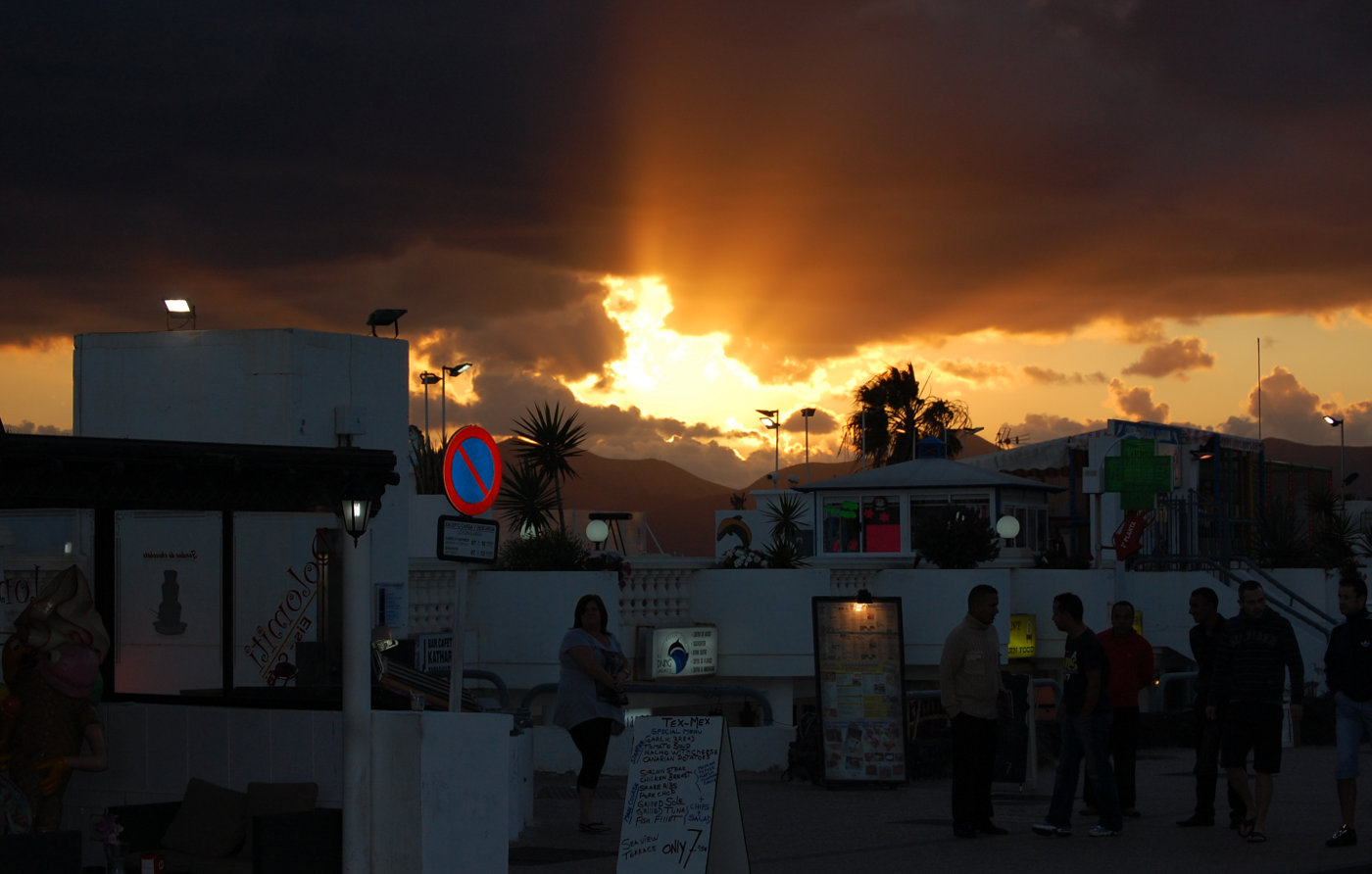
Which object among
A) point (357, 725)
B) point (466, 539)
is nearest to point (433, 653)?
point (466, 539)


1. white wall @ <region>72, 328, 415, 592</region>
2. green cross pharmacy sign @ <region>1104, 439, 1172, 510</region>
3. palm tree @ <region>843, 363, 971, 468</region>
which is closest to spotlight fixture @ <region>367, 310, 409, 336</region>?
white wall @ <region>72, 328, 415, 592</region>

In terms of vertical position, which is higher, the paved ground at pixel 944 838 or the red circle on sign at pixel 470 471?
the red circle on sign at pixel 470 471

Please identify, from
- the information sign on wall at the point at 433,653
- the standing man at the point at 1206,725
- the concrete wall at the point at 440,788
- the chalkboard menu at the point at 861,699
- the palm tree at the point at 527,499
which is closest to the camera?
the concrete wall at the point at 440,788

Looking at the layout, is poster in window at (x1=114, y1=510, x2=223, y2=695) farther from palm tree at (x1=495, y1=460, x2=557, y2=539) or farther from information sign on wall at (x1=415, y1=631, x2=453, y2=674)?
palm tree at (x1=495, y1=460, x2=557, y2=539)

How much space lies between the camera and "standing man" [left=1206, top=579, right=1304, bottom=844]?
36.1ft

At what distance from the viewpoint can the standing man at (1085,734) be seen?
37.5ft

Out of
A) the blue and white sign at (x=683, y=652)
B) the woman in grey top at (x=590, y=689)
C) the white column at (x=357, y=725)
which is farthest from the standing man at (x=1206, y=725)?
the blue and white sign at (x=683, y=652)

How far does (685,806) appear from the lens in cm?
907

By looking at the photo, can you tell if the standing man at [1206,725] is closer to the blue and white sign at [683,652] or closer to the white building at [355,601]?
the white building at [355,601]

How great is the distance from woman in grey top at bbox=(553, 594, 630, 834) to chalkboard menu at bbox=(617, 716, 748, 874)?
1.99m

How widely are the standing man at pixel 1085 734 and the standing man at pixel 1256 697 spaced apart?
86 centimetres

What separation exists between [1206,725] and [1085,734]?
1192 millimetres

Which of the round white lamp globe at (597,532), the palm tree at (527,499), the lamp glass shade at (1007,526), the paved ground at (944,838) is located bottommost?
the paved ground at (944,838)

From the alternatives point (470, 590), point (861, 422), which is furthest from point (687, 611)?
point (861, 422)
